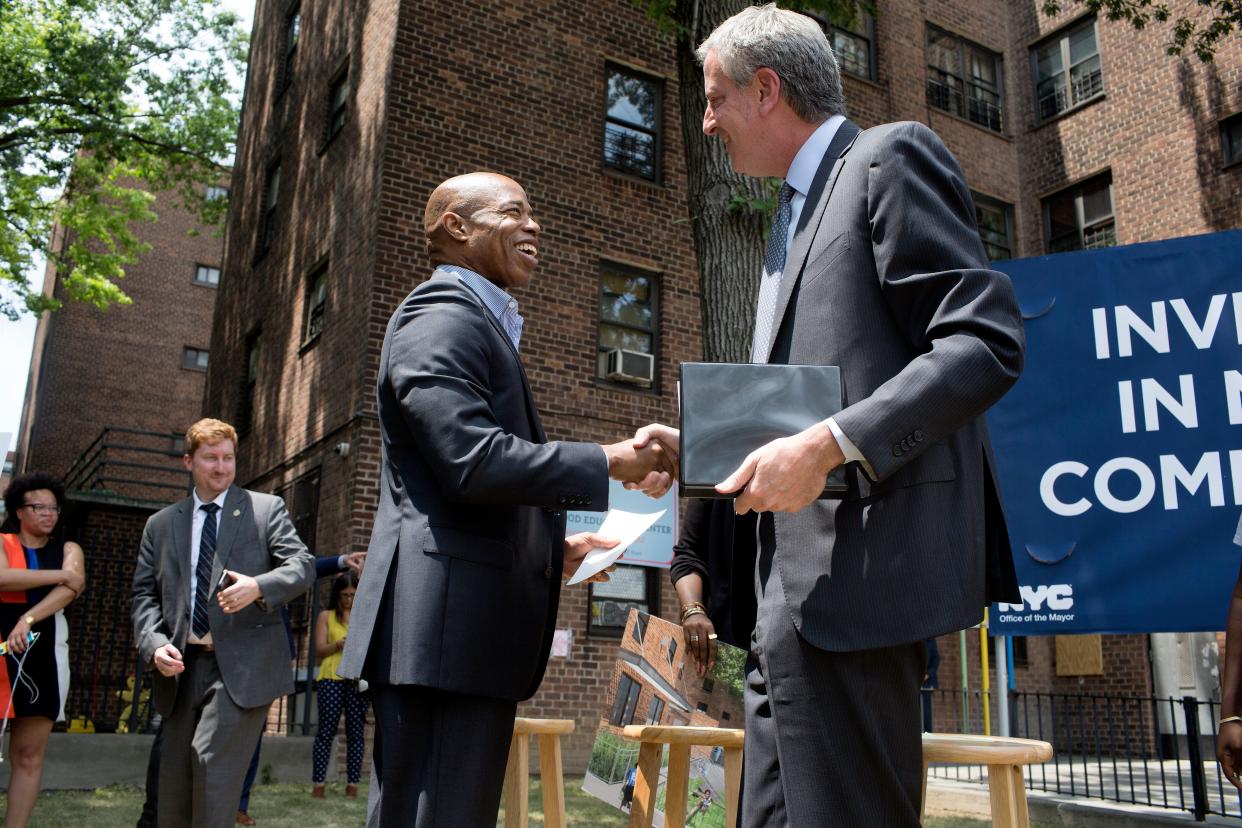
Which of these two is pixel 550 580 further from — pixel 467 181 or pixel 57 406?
pixel 57 406

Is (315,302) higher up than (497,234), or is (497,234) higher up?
(315,302)

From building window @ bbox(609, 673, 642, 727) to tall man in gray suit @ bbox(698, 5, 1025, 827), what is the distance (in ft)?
5.82

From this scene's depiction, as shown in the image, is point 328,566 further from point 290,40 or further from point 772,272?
point 290,40

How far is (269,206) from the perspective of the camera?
18.6m

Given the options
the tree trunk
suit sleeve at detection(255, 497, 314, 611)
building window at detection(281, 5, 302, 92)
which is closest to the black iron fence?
the tree trunk

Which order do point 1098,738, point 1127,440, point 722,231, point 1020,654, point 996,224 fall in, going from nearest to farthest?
point 1127,440 < point 722,231 < point 1098,738 < point 1020,654 < point 996,224

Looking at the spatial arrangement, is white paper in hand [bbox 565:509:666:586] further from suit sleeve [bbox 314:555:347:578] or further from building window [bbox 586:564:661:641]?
building window [bbox 586:564:661:641]

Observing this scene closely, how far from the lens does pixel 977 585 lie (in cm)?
183

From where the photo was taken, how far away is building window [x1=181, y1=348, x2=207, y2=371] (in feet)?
107

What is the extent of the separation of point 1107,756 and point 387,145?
543 inches

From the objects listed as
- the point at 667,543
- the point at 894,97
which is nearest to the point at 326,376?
the point at 667,543

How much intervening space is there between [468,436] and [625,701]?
184 cm

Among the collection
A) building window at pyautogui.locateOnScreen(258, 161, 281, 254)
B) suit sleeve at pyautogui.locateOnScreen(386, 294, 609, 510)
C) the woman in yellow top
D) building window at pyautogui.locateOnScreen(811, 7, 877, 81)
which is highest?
building window at pyautogui.locateOnScreen(811, 7, 877, 81)

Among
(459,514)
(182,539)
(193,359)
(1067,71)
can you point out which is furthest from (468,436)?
(193,359)
